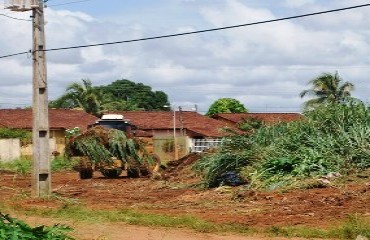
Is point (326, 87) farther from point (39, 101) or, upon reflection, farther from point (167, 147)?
point (39, 101)

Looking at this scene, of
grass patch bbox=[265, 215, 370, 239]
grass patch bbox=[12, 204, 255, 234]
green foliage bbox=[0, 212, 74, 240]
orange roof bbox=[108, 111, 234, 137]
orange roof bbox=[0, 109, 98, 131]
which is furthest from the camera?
orange roof bbox=[108, 111, 234, 137]

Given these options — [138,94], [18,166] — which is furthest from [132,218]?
[138,94]

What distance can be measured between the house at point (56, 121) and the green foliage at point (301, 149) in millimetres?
31056

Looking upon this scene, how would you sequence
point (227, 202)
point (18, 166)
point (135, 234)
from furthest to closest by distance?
point (18, 166), point (227, 202), point (135, 234)

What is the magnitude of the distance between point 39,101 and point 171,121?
41.3 m

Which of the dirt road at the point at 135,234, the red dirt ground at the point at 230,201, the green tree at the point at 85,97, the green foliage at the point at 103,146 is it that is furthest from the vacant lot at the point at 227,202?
the green tree at the point at 85,97

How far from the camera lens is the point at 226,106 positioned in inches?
3152

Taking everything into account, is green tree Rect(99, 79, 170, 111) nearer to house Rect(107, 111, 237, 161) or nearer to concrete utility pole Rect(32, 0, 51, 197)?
house Rect(107, 111, 237, 161)

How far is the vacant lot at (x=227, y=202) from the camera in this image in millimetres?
17219

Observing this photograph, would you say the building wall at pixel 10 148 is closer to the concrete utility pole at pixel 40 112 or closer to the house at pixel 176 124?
the house at pixel 176 124

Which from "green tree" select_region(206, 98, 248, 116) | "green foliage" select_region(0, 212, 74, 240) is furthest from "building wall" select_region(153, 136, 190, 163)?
"green foliage" select_region(0, 212, 74, 240)

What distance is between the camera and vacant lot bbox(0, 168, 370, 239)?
678 inches

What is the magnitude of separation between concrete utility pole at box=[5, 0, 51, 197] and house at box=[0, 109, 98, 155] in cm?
3188

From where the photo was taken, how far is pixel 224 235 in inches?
586
